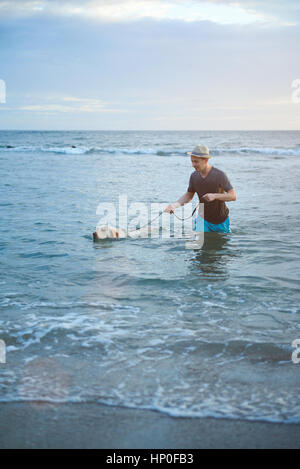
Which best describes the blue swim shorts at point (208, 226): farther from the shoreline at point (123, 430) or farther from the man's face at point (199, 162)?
the shoreline at point (123, 430)

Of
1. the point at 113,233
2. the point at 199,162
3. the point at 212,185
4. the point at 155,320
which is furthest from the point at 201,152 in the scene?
the point at 155,320

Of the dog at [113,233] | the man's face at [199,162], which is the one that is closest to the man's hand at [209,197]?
the man's face at [199,162]

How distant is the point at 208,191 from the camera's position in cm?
684

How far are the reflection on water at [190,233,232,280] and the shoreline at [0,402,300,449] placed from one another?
9.58 feet

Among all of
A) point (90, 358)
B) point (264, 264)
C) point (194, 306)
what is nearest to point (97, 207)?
point (264, 264)

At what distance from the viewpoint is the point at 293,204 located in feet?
37.9

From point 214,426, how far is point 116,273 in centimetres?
327

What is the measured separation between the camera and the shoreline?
8.02 ft

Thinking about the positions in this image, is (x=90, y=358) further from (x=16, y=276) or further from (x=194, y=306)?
(x=16, y=276)

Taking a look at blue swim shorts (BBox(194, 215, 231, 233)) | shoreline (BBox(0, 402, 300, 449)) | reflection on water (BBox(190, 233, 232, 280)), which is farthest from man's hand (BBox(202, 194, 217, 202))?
shoreline (BBox(0, 402, 300, 449))

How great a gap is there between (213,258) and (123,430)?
161 inches

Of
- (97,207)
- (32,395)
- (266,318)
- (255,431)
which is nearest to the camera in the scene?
(255,431)

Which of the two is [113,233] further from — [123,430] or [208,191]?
[123,430]

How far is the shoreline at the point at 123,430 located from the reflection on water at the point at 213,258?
115 inches
